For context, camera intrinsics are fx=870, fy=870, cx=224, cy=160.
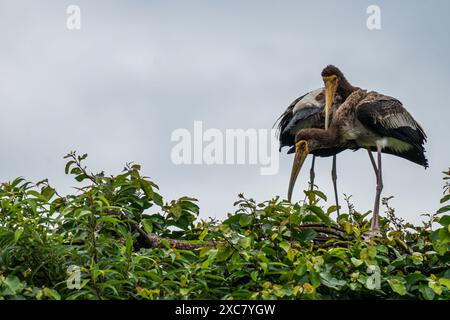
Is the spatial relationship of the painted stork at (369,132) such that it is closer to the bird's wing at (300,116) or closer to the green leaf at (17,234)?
the bird's wing at (300,116)

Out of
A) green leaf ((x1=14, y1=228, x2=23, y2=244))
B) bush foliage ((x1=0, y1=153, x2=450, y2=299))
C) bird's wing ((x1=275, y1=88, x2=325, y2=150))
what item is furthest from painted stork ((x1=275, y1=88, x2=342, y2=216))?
green leaf ((x1=14, y1=228, x2=23, y2=244))

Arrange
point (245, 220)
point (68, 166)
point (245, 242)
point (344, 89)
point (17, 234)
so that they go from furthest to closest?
point (344, 89) < point (68, 166) < point (245, 220) < point (245, 242) < point (17, 234)

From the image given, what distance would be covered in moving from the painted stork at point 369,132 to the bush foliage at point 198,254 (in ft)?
17.7

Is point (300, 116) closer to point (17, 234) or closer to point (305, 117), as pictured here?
point (305, 117)

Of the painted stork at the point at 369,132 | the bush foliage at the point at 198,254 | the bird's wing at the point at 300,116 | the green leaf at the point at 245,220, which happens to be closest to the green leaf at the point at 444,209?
the bush foliage at the point at 198,254

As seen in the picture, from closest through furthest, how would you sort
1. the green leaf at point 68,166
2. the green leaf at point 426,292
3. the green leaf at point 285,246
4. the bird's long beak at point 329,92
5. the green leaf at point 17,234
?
the green leaf at point 17,234
the green leaf at point 426,292
the green leaf at point 285,246
the green leaf at point 68,166
the bird's long beak at point 329,92

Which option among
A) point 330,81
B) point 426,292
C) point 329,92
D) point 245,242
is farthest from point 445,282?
point 330,81

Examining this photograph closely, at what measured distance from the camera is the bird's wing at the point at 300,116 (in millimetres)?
12750

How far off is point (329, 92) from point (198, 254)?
698 centimetres

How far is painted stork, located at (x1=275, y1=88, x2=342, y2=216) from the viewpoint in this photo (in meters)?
12.7

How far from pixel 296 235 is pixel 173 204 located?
1.04 meters

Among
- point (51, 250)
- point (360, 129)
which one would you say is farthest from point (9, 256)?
point (360, 129)

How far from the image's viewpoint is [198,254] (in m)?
5.88

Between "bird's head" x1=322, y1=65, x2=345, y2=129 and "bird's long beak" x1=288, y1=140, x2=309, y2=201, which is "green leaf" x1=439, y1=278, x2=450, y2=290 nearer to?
"bird's long beak" x1=288, y1=140, x2=309, y2=201
